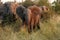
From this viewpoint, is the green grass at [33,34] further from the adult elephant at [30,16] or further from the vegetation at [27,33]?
the adult elephant at [30,16]

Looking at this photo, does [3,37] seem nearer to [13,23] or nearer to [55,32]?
[55,32]

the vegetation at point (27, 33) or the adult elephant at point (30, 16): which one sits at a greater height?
the adult elephant at point (30, 16)

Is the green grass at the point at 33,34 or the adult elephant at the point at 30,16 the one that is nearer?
the green grass at the point at 33,34

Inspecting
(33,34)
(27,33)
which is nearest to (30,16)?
(27,33)

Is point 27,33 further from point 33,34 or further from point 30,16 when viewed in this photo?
point 30,16

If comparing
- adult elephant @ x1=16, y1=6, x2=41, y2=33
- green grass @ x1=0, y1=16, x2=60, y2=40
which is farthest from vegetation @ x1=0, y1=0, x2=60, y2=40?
adult elephant @ x1=16, y1=6, x2=41, y2=33

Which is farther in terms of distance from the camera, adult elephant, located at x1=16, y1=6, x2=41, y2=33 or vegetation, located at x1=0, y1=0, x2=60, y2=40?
adult elephant, located at x1=16, y1=6, x2=41, y2=33

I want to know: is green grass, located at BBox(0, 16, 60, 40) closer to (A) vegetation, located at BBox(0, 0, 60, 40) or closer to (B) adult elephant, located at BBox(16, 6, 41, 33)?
(A) vegetation, located at BBox(0, 0, 60, 40)

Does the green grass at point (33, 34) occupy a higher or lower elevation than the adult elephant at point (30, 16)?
lower

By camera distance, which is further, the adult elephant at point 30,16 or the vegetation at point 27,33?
the adult elephant at point 30,16

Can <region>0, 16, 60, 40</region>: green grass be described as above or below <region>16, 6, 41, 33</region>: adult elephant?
below

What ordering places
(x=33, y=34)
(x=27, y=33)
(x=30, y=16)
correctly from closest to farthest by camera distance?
(x=33, y=34), (x=27, y=33), (x=30, y=16)

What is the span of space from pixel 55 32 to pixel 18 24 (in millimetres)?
2095

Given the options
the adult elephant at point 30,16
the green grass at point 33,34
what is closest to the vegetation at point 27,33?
the green grass at point 33,34
